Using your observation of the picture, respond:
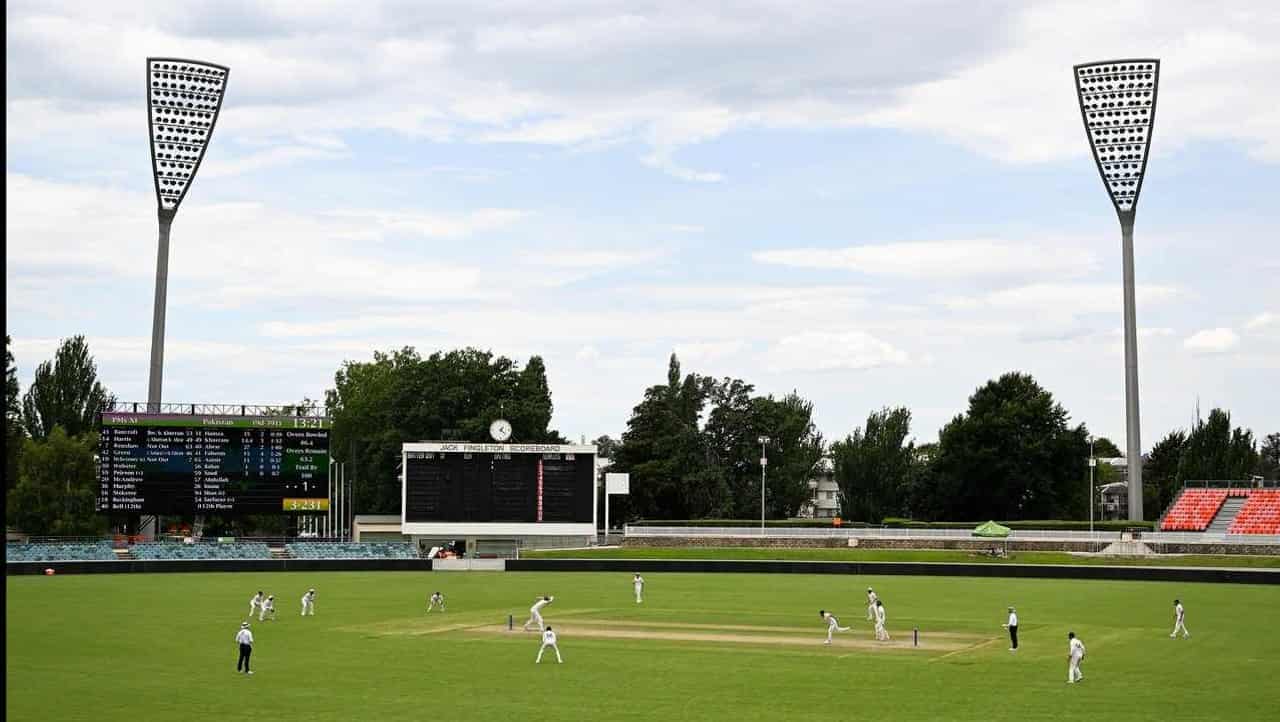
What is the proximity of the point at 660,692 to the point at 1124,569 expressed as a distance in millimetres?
48994

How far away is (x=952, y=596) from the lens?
203ft

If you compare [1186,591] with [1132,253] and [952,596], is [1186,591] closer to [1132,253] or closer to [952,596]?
[952,596]

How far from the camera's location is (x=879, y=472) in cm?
12519

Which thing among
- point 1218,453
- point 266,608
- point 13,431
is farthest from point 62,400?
point 1218,453

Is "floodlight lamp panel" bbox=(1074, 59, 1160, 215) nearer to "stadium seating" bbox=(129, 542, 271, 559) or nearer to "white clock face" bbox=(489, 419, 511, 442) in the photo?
"white clock face" bbox=(489, 419, 511, 442)

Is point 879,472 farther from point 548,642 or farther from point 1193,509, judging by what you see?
point 548,642

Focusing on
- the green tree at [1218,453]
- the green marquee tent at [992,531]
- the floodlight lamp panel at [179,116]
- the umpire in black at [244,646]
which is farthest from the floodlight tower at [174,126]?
the green tree at [1218,453]

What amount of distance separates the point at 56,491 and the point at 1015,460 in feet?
235

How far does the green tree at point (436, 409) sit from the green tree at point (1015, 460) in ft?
116

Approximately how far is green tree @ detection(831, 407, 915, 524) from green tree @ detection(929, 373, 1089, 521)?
943 cm

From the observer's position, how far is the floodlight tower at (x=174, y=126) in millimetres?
86938

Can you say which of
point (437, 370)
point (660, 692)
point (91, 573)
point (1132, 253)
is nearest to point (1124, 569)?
point (1132, 253)

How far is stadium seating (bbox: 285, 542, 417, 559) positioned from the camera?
86.4 metres

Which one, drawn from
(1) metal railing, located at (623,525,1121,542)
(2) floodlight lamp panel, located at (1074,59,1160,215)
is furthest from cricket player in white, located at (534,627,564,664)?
(2) floodlight lamp panel, located at (1074,59,1160,215)
